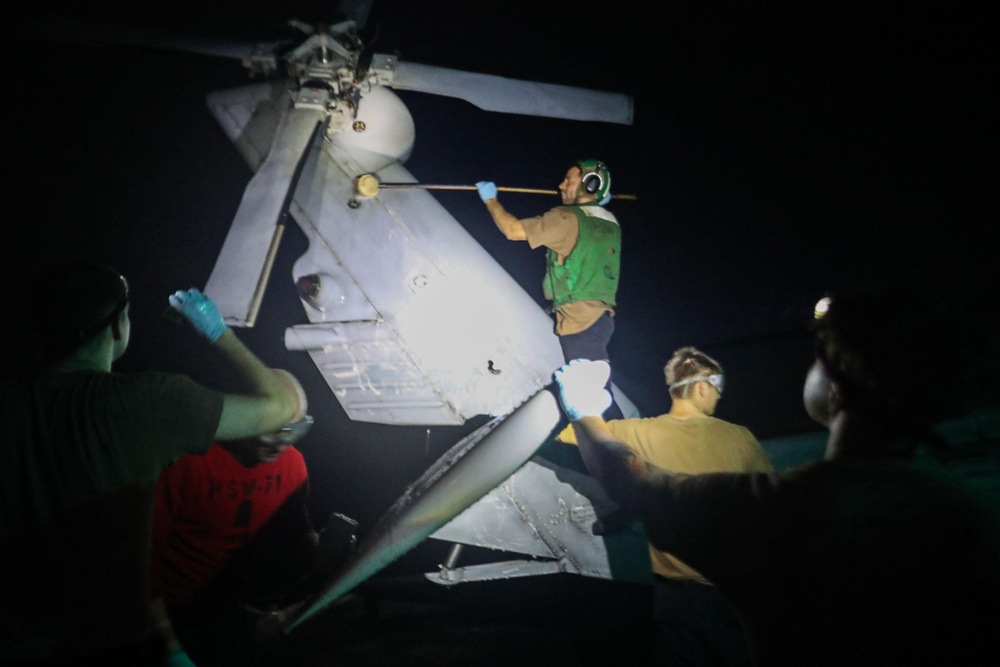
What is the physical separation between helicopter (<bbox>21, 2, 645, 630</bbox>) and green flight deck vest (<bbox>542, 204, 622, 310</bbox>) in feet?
2.60

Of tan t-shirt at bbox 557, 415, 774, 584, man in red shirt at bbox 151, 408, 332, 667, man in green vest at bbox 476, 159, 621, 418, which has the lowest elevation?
man in red shirt at bbox 151, 408, 332, 667

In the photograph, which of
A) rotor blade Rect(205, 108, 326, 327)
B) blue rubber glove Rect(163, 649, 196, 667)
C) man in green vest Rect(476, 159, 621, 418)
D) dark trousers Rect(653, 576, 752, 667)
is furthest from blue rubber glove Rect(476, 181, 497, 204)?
blue rubber glove Rect(163, 649, 196, 667)

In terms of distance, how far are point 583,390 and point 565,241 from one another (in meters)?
2.08

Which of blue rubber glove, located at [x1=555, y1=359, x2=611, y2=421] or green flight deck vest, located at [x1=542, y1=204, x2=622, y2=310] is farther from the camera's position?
green flight deck vest, located at [x1=542, y1=204, x2=622, y2=310]

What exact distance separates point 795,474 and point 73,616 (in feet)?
7.03

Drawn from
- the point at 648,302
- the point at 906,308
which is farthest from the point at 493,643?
the point at 648,302

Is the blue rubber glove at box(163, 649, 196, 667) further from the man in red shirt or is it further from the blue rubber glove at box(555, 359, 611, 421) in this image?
the blue rubber glove at box(555, 359, 611, 421)

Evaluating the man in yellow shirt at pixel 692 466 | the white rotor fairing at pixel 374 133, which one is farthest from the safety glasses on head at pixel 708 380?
the white rotor fairing at pixel 374 133

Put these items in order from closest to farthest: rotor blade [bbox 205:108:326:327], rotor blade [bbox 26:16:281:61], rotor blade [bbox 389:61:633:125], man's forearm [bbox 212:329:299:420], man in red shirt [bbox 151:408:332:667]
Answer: man's forearm [bbox 212:329:299:420], man in red shirt [bbox 151:408:332:667], rotor blade [bbox 205:108:326:327], rotor blade [bbox 389:61:633:125], rotor blade [bbox 26:16:281:61]

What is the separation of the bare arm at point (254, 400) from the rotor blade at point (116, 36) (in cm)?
476

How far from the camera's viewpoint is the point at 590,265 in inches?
160

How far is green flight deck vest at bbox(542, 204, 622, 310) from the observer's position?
409 cm

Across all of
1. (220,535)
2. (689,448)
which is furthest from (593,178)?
(220,535)

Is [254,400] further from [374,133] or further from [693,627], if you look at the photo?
[374,133]
